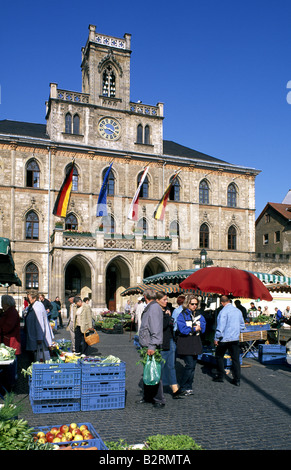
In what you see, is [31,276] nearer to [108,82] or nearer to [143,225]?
[143,225]

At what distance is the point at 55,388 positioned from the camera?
7047 millimetres

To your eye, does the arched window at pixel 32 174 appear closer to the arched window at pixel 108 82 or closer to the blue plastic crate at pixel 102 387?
the arched window at pixel 108 82

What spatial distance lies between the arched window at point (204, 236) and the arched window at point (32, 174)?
46.3ft

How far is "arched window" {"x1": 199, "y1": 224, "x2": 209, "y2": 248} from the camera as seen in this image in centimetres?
3762

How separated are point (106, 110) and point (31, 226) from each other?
10984 millimetres

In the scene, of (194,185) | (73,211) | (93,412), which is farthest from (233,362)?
(194,185)

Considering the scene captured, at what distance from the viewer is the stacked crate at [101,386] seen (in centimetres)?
711

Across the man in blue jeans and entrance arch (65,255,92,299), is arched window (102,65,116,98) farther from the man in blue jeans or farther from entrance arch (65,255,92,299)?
the man in blue jeans

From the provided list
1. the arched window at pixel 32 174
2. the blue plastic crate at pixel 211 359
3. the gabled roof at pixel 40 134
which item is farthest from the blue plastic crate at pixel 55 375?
the gabled roof at pixel 40 134

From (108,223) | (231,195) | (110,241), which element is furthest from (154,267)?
(231,195)

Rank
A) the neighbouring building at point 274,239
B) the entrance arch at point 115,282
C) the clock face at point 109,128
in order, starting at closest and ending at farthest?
the entrance arch at point 115,282
the clock face at point 109,128
the neighbouring building at point 274,239

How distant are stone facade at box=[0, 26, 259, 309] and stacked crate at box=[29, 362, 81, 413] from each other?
2352 cm

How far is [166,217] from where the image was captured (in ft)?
119

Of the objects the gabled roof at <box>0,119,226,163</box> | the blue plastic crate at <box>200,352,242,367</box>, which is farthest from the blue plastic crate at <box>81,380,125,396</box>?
the gabled roof at <box>0,119,226,163</box>
